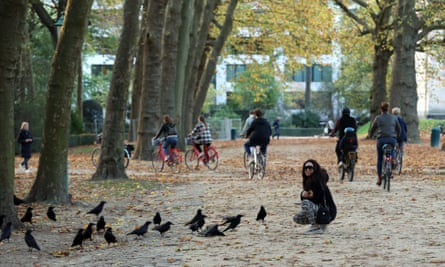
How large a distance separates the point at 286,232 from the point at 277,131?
5843 cm

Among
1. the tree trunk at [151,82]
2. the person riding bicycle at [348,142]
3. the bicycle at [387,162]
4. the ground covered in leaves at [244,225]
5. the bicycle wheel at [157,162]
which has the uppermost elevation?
the tree trunk at [151,82]

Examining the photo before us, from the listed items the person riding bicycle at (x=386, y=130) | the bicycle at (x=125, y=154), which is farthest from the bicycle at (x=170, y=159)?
the person riding bicycle at (x=386, y=130)

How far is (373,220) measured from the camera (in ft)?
47.5

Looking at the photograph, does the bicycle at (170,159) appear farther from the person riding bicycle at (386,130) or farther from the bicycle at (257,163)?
the person riding bicycle at (386,130)

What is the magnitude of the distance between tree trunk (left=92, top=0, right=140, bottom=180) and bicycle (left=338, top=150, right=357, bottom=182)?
5184 millimetres

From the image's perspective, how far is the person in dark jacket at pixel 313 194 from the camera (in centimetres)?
1271

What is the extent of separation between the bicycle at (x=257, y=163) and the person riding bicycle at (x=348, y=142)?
2.53 m

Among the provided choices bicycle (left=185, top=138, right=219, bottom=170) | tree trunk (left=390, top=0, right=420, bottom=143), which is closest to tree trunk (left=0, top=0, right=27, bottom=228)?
bicycle (left=185, top=138, right=219, bottom=170)

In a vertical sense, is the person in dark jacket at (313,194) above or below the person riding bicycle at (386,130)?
below

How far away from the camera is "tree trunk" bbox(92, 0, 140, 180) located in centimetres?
2320

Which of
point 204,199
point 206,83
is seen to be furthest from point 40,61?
point 204,199

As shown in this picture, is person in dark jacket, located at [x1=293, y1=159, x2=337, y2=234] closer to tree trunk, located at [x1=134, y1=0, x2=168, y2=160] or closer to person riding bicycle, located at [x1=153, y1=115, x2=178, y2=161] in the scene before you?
person riding bicycle, located at [x1=153, y1=115, x2=178, y2=161]

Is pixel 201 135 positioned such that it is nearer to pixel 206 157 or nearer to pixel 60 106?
pixel 206 157

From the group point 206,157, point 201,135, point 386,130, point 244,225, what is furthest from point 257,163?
point 244,225
